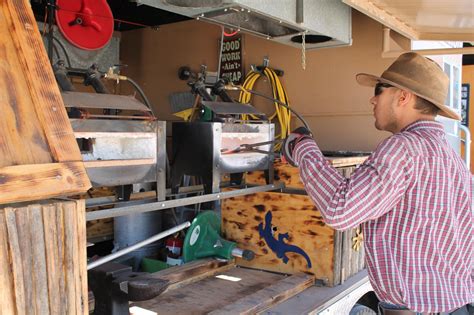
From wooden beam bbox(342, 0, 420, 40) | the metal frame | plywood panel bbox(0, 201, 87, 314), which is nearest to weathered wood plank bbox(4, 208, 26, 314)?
plywood panel bbox(0, 201, 87, 314)

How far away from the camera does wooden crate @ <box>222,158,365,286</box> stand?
2.73 meters

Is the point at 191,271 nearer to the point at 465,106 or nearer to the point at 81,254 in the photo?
the point at 81,254

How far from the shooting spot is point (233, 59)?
4.60 metres

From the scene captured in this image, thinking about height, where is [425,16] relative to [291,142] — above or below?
above

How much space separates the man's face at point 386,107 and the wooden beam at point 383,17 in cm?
77

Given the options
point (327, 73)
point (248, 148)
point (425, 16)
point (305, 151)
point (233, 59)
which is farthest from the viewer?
point (233, 59)

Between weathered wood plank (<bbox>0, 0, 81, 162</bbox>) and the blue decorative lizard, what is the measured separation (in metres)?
1.94

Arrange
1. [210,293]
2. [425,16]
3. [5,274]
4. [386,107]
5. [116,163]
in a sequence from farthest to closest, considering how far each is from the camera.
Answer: [425,16] → [210,293] → [386,107] → [116,163] → [5,274]

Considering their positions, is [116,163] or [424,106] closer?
[116,163]

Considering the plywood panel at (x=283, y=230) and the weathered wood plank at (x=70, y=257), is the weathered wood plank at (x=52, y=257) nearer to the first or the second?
the weathered wood plank at (x=70, y=257)

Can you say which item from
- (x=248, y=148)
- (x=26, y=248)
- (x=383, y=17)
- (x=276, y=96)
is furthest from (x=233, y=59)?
(x=26, y=248)

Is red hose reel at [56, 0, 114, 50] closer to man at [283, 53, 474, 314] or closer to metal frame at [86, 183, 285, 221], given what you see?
metal frame at [86, 183, 285, 221]

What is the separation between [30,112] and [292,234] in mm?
2025

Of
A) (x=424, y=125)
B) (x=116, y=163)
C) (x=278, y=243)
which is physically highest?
(x=424, y=125)
